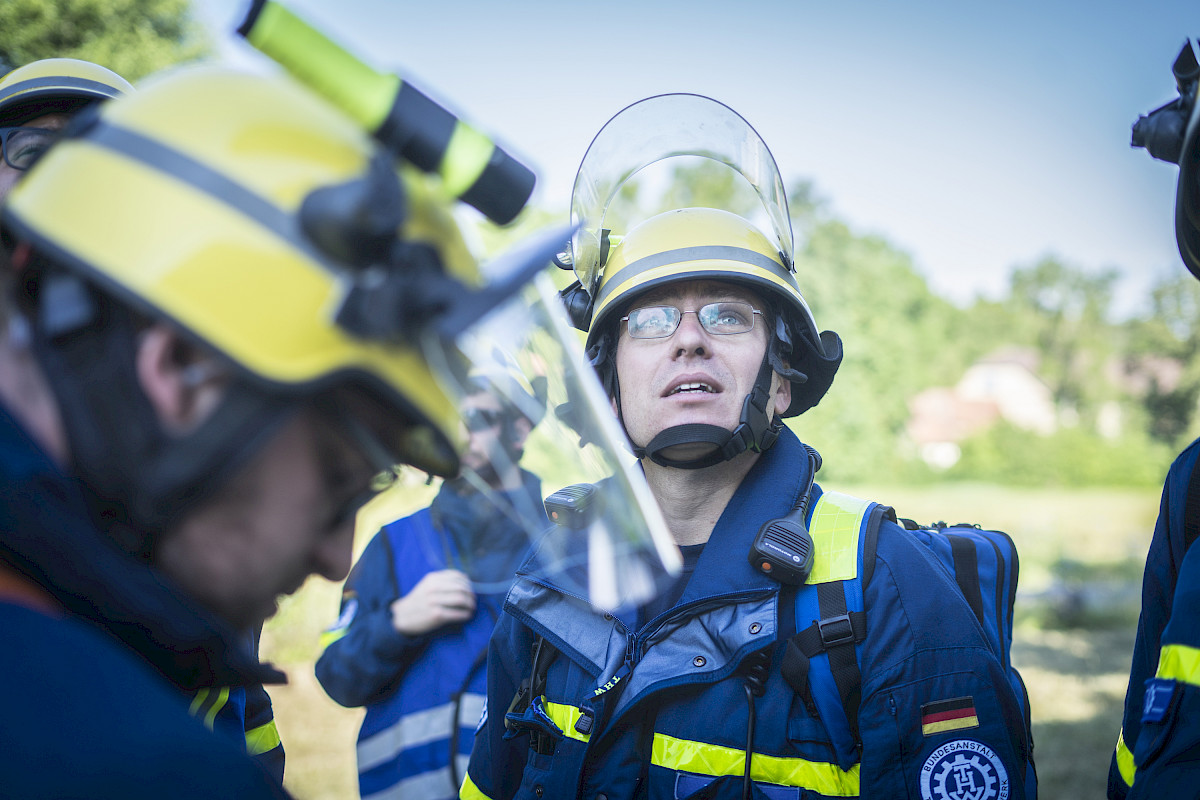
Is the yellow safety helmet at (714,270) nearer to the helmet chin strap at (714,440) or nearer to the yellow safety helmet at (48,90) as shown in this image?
the helmet chin strap at (714,440)

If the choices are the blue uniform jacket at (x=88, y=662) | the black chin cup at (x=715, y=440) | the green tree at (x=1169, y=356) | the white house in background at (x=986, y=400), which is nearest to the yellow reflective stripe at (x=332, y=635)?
the black chin cup at (x=715, y=440)

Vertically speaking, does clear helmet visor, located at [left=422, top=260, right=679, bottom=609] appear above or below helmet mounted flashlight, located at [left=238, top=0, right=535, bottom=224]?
below

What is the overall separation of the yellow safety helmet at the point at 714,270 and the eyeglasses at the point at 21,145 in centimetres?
207

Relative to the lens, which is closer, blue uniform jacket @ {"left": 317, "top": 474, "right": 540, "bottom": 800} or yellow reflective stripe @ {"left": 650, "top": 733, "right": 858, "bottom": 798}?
yellow reflective stripe @ {"left": 650, "top": 733, "right": 858, "bottom": 798}

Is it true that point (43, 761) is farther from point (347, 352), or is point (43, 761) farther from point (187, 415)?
point (347, 352)

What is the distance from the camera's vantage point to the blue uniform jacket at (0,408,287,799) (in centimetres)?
79

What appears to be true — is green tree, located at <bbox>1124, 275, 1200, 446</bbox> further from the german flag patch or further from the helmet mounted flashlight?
the helmet mounted flashlight

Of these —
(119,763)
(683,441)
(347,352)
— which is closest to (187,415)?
(347,352)

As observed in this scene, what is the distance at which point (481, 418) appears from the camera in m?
1.44

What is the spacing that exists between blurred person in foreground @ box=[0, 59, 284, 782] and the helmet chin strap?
1.66 metres

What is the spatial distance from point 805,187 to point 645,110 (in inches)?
1344

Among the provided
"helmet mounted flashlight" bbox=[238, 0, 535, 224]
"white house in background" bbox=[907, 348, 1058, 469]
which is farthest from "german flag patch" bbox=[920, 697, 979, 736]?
"white house in background" bbox=[907, 348, 1058, 469]

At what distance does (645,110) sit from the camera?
9.65 ft

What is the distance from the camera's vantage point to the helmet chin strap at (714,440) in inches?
96.4
